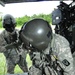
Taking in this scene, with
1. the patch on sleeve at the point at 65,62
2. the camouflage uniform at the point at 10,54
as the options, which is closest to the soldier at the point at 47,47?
the patch on sleeve at the point at 65,62

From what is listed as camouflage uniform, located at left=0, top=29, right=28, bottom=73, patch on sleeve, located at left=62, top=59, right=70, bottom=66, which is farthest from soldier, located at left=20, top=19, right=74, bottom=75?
camouflage uniform, located at left=0, top=29, right=28, bottom=73

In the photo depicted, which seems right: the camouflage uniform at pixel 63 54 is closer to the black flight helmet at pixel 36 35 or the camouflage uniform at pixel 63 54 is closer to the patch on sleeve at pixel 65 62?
the patch on sleeve at pixel 65 62

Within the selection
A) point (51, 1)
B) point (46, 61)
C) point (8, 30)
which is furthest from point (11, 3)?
point (46, 61)

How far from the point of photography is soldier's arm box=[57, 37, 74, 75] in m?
4.45

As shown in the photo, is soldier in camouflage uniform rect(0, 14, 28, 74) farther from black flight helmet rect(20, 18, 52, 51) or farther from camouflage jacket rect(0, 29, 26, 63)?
black flight helmet rect(20, 18, 52, 51)

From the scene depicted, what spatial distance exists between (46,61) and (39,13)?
44.1 feet

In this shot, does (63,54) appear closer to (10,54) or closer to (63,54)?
(63,54)

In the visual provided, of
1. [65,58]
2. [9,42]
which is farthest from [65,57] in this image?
[9,42]

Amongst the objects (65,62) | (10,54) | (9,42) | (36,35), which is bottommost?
(10,54)

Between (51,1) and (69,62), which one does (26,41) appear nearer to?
(69,62)

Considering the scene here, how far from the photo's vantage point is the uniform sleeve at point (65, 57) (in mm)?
4445

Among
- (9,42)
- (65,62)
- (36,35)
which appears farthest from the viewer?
(9,42)

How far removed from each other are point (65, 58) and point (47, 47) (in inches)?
12.7

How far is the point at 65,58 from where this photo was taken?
4461 millimetres
